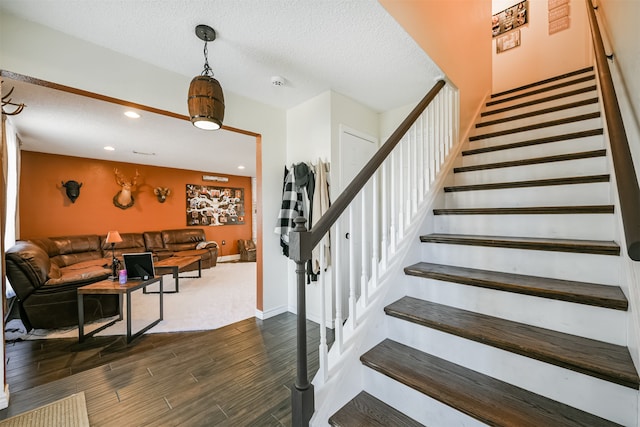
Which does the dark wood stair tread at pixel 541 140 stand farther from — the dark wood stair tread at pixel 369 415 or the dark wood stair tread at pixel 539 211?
the dark wood stair tread at pixel 369 415

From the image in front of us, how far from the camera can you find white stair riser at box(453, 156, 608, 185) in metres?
1.65

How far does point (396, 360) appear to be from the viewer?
1.25 m

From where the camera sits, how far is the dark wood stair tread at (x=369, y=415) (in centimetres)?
111

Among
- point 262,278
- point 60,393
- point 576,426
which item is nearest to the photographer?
point 576,426

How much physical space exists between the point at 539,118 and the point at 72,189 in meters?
7.51

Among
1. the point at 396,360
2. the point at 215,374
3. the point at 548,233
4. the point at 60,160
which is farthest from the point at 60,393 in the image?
the point at 60,160

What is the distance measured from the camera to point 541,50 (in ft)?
13.4

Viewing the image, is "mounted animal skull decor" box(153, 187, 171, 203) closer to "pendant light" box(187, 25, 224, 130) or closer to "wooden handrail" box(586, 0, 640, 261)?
"pendant light" box(187, 25, 224, 130)

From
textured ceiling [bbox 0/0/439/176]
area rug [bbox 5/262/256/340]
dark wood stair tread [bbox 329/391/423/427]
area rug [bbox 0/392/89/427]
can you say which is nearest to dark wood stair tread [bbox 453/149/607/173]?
textured ceiling [bbox 0/0/439/176]

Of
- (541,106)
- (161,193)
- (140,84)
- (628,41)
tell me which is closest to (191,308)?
(140,84)

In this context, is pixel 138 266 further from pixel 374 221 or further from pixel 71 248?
pixel 71 248

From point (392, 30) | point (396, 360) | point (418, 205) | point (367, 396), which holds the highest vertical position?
point (392, 30)

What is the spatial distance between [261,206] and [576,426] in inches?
107

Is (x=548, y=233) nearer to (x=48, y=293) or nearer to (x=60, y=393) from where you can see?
(x=60, y=393)
